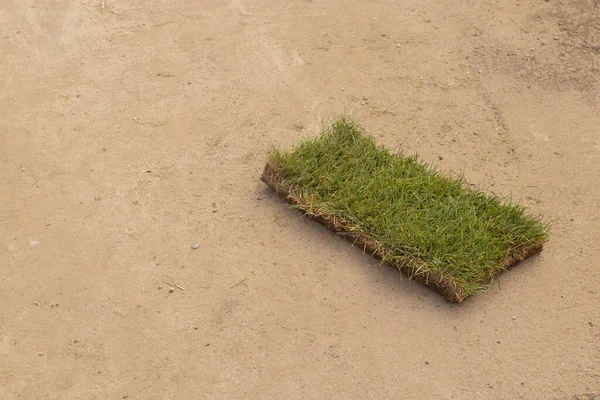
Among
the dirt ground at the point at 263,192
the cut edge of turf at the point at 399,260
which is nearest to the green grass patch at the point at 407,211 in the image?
the cut edge of turf at the point at 399,260

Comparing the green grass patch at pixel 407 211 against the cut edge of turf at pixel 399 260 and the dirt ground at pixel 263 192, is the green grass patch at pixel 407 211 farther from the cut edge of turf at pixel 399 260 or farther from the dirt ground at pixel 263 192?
the dirt ground at pixel 263 192

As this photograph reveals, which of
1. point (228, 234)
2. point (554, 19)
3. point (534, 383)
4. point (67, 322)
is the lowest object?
point (67, 322)

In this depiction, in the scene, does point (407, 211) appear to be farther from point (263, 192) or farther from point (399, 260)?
point (263, 192)

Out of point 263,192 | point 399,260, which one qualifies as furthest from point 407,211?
point 263,192

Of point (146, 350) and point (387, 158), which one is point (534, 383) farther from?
point (146, 350)

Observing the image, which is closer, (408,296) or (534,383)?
(534,383)

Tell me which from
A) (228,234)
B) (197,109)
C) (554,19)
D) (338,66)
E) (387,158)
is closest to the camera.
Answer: (228,234)

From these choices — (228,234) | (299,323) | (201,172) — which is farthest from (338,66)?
(299,323)

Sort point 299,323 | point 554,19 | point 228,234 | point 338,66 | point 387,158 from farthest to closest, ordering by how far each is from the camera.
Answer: point 554,19 < point 338,66 < point 387,158 < point 228,234 < point 299,323
